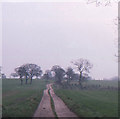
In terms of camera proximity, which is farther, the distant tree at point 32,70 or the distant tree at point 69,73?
the distant tree at point 32,70

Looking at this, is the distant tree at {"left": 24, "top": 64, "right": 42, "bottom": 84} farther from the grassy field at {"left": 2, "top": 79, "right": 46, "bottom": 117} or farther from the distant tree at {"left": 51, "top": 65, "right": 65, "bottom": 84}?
the grassy field at {"left": 2, "top": 79, "right": 46, "bottom": 117}

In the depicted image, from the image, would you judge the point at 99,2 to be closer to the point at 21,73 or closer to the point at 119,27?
the point at 119,27

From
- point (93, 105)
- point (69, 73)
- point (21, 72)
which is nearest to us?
point (93, 105)

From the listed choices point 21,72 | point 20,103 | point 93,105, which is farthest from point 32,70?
point 93,105

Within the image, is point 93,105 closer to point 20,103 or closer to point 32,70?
point 20,103

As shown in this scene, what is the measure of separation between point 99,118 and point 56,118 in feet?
10.4

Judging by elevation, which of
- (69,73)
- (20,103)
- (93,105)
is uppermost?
(69,73)

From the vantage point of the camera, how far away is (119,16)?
725 inches

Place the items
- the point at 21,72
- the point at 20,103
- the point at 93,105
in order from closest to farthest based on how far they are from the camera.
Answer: the point at 93,105 < the point at 20,103 < the point at 21,72

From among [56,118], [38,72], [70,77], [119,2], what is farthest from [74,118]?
[38,72]

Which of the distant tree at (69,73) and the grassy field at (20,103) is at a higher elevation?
the distant tree at (69,73)

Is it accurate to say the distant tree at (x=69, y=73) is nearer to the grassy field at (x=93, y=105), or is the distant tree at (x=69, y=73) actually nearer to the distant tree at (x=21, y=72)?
the distant tree at (x=21, y=72)

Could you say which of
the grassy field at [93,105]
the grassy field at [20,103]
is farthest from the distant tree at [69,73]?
the grassy field at [93,105]

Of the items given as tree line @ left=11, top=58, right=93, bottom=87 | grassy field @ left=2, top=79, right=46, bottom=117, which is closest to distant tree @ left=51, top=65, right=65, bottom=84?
tree line @ left=11, top=58, right=93, bottom=87
